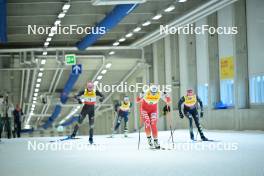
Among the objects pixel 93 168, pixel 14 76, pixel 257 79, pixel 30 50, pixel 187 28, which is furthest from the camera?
pixel 14 76

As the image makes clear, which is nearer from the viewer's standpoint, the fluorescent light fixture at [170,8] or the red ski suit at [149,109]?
the red ski suit at [149,109]

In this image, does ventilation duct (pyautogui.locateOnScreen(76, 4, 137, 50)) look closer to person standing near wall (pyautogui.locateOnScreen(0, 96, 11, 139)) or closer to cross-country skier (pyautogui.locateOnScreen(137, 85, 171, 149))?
person standing near wall (pyautogui.locateOnScreen(0, 96, 11, 139))

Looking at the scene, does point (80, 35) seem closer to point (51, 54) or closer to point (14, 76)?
point (51, 54)

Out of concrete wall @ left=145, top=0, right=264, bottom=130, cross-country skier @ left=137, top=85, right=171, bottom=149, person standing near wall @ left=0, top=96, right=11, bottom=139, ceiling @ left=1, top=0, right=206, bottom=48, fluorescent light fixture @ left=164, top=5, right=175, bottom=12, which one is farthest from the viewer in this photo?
concrete wall @ left=145, top=0, right=264, bottom=130

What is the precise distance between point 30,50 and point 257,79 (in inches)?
686

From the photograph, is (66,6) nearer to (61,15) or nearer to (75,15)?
(61,15)

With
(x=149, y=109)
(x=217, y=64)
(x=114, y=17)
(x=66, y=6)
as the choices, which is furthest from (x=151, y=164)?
(x=217, y=64)

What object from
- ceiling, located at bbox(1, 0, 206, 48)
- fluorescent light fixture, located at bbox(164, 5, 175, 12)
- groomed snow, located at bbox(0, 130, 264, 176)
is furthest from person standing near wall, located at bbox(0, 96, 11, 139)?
groomed snow, located at bbox(0, 130, 264, 176)

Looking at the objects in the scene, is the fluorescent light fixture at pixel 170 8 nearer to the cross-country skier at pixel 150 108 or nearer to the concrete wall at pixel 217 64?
the concrete wall at pixel 217 64

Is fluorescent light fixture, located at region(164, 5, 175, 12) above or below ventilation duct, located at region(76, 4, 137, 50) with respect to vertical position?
above

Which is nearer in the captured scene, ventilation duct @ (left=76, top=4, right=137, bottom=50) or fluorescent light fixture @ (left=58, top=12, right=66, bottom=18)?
ventilation duct @ (left=76, top=4, right=137, bottom=50)

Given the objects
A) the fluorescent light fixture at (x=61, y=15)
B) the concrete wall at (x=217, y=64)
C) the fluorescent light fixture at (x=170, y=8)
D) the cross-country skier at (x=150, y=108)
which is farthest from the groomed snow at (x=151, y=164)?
the concrete wall at (x=217, y=64)

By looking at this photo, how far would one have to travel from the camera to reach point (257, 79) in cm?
2902

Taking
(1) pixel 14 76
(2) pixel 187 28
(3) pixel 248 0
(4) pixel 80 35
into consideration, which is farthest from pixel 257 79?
(1) pixel 14 76
